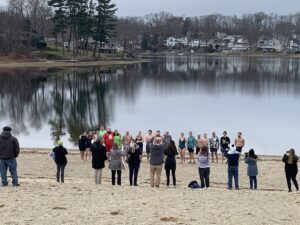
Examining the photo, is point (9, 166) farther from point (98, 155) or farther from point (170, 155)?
point (170, 155)

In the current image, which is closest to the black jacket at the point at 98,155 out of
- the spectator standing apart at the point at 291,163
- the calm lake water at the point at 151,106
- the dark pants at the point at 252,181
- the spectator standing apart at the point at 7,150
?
the spectator standing apart at the point at 7,150

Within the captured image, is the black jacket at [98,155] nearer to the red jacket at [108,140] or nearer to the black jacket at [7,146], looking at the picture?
the black jacket at [7,146]

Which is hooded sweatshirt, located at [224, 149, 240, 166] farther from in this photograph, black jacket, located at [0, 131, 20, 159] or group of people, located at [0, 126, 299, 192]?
black jacket, located at [0, 131, 20, 159]

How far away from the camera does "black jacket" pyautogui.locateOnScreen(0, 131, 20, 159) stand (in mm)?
14234

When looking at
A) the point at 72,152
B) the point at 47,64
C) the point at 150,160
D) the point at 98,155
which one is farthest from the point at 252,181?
the point at 47,64

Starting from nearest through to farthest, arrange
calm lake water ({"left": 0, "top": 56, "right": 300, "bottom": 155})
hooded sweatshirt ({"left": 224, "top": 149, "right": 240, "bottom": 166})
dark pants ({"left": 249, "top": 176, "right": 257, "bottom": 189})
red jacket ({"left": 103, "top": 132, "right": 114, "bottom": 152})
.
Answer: hooded sweatshirt ({"left": 224, "top": 149, "right": 240, "bottom": 166}) < dark pants ({"left": 249, "top": 176, "right": 257, "bottom": 189}) < red jacket ({"left": 103, "top": 132, "right": 114, "bottom": 152}) < calm lake water ({"left": 0, "top": 56, "right": 300, "bottom": 155})

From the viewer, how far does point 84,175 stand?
19.6 meters

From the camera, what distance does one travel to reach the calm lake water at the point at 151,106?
33938 mm

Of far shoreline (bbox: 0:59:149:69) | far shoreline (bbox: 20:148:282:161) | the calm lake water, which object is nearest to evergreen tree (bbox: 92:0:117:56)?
far shoreline (bbox: 0:59:149:69)

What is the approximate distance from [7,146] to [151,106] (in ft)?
116

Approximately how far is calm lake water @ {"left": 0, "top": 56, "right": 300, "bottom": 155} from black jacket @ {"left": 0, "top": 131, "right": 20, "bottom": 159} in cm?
1424

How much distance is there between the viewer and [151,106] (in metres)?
49.3

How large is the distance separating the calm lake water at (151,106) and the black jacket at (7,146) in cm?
1424

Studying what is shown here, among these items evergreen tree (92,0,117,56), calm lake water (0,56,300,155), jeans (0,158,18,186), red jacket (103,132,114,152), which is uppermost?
evergreen tree (92,0,117,56)
